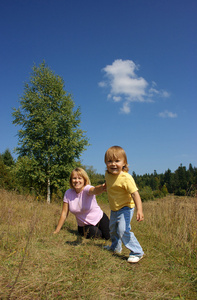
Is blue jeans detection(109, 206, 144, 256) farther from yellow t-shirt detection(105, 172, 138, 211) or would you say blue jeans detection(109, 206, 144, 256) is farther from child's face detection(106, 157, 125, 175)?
child's face detection(106, 157, 125, 175)

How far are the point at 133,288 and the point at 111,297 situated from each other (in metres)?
0.29

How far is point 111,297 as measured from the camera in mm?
1787

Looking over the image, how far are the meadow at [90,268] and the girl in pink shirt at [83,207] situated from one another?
25 centimetres

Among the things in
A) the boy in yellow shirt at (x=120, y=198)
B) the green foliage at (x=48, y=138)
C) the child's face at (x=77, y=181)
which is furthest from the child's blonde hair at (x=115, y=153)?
the green foliage at (x=48, y=138)

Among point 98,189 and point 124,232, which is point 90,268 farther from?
point 98,189

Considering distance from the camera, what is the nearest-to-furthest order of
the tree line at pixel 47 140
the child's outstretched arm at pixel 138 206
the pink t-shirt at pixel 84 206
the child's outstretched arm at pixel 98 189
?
the child's outstretched arm at pixel 138 206, the child's outstretched arm at pixel 98 189, the pink t-shirt at pixel 84 206, the tree line at pixel 47 140

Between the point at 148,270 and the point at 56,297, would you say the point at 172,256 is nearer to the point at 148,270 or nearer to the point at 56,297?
the point at 148,270

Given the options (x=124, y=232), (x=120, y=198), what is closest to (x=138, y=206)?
(x=120, y=198)

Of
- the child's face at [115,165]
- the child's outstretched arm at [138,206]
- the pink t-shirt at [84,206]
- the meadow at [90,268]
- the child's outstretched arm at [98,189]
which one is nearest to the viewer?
the meadow at [90,268]

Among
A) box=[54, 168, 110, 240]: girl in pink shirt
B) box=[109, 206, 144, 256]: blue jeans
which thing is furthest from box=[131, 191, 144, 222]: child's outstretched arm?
box=[54, 168, 110, 240]: girl in pink shirt

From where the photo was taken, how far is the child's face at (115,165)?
2.88 m

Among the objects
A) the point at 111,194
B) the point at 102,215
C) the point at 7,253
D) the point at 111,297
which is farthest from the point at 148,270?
the point at 7,253

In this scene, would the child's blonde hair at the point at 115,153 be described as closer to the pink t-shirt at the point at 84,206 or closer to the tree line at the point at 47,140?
the pink t-shirt at the point at 84,206

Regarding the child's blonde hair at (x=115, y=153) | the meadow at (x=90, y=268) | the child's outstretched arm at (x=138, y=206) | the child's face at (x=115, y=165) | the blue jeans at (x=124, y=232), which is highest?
the child's blonde hair at (x=115, y=153)
